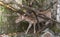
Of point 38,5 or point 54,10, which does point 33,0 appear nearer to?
point 38,5

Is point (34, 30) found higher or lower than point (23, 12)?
lower

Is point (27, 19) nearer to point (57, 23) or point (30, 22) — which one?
point (30, 22)

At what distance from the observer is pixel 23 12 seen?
2006mm

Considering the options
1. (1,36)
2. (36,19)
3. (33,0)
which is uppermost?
(33,0)

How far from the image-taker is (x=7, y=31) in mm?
2070

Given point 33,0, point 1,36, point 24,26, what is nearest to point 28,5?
point 33,0

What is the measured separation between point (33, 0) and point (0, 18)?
35 centimetres

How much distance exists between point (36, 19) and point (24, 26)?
0.16 metres

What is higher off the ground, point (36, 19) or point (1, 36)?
point (36, 19)

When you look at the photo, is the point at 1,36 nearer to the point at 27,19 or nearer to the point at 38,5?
the point at 27,19

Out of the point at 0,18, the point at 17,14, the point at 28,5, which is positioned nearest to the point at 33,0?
the point at 28,5

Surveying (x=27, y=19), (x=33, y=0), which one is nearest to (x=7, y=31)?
(x=27, y=19)

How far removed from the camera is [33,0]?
206cm

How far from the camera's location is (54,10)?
2.09 metres
